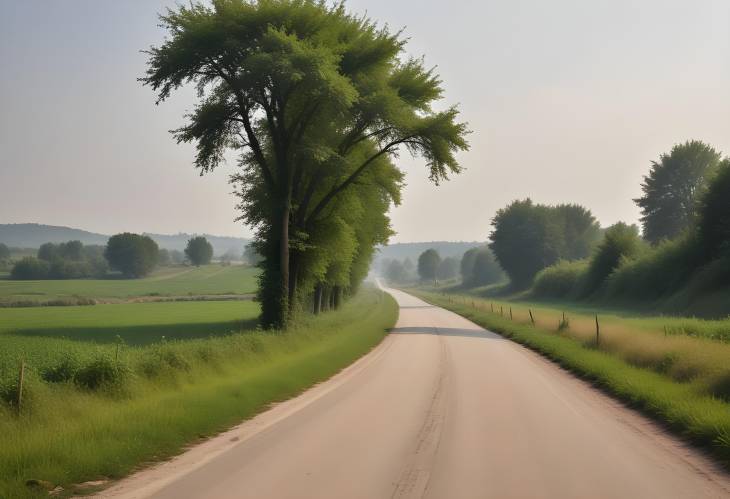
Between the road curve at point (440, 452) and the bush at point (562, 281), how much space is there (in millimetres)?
70810

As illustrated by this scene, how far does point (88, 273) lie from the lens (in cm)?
14238

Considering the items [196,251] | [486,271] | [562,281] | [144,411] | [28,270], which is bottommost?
[144,411]

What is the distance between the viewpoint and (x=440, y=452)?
8.75 m

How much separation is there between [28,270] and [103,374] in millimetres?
136519

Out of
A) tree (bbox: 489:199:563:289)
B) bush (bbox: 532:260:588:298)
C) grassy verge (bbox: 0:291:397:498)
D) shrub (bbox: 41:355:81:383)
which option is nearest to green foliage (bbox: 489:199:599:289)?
tree (bbox: 489:199:563:289)

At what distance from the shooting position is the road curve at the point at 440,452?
707cm

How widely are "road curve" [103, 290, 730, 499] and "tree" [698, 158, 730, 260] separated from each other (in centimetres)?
4293

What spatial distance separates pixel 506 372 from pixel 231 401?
29.8ft

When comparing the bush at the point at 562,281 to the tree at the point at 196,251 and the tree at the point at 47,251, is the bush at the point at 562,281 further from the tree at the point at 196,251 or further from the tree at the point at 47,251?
the tree at the point at 47,251

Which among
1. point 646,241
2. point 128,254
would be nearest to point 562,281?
point 646,241

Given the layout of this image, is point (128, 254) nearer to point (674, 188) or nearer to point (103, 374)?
point (674, 188)

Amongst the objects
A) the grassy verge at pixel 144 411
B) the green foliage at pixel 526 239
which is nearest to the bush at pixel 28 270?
the green foliage at pixel 526 239

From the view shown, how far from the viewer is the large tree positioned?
24.6 meters

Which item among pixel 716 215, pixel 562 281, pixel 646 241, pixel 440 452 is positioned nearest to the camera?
pixel 440 452
